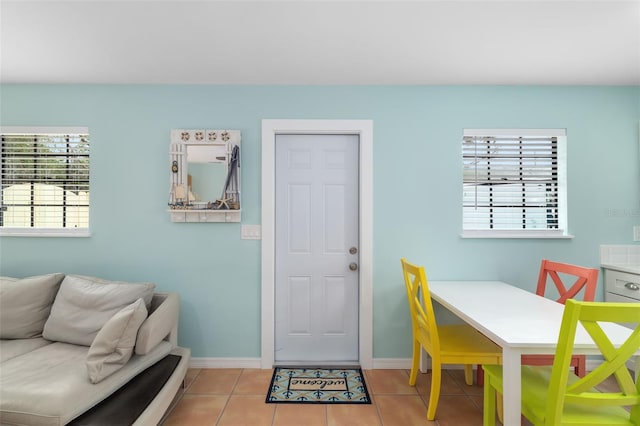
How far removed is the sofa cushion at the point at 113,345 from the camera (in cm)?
179

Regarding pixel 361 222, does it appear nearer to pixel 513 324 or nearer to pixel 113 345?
pixel 513 324

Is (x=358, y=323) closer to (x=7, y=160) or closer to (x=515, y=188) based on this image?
(x=515, y=188)

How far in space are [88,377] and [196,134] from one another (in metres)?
1.81

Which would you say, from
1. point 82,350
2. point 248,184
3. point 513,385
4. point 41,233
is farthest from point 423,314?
point 41,233

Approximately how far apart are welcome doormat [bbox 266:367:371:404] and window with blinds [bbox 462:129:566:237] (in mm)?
1576

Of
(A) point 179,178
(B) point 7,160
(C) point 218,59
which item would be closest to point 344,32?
(C) point 218,59

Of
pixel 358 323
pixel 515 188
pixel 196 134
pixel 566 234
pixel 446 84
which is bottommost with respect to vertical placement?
pixel 358 323

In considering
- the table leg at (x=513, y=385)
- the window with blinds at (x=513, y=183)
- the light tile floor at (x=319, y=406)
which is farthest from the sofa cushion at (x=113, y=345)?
the window with blinds at (x=513, y=183)

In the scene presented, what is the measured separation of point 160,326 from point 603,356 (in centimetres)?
237

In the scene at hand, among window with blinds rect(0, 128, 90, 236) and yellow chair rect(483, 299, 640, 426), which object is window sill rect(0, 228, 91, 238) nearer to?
window with blinds rect(0, 128, 90, 236)

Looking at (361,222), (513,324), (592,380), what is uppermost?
(361,222)

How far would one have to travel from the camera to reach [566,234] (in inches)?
112

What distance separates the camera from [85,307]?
226cm

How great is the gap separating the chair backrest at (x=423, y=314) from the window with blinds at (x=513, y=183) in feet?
3.09
